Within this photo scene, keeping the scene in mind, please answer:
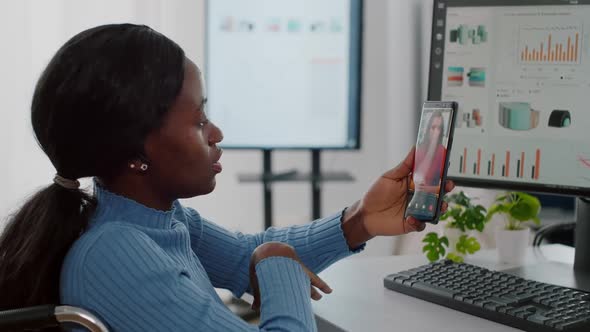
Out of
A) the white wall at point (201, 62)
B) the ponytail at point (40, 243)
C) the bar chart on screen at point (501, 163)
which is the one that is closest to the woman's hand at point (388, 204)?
the bar chart on screen at point (501, 163)

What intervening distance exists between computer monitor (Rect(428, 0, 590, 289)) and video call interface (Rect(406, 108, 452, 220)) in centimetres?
26

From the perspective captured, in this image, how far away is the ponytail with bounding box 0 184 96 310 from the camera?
94 cm

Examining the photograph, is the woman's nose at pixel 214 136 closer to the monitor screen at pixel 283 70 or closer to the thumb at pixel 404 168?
the thumb at pixel 404 168

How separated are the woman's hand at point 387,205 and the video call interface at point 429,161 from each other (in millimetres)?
52

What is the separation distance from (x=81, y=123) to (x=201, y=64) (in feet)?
5.62

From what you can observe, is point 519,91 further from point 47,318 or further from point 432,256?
point 47,318

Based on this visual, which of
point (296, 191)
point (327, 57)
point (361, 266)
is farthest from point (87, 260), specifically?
point (296, 191)

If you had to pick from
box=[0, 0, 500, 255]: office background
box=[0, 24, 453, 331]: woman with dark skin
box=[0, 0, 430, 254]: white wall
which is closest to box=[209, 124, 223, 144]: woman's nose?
box=[0, 24, 453, 331]: woman with dark skin

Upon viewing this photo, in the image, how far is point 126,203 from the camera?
98cm

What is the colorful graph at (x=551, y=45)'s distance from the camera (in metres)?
1.26

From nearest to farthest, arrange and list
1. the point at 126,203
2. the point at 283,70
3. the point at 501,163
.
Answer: the point at 126,203
the point at 501,163
the point at 283,70

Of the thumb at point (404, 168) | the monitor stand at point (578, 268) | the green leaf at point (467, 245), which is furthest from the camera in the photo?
the green leaf at point (467, 245)

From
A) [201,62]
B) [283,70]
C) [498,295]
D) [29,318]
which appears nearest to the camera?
[29,318]

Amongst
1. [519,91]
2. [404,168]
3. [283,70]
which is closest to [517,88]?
[519,91]
